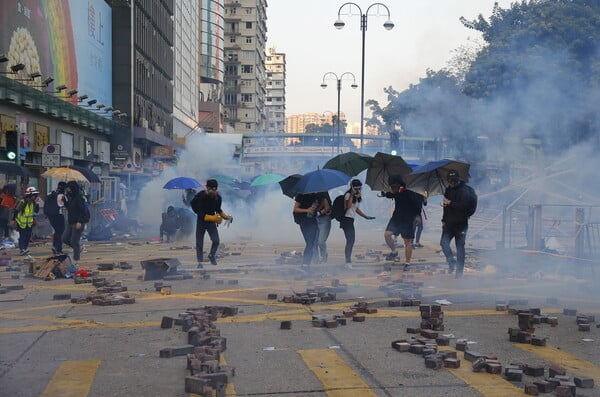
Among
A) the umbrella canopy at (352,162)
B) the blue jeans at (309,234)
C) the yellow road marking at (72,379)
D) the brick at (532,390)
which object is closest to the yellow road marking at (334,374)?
the brick at (532,390)

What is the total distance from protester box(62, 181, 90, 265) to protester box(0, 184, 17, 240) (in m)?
4.89

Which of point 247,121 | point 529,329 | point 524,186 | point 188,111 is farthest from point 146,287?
point 247,121

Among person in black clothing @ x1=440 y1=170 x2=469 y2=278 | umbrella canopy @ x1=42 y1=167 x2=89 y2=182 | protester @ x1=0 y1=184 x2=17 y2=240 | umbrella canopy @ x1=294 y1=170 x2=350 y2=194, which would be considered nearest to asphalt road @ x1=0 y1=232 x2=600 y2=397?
person in black clothing @ x1=440 y1=170 x2=469 y2=278

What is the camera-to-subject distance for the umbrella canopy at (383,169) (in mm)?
A: 15586

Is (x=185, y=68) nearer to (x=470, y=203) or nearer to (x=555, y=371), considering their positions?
(x=470, y=203)

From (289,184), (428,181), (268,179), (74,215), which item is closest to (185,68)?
(268,179)

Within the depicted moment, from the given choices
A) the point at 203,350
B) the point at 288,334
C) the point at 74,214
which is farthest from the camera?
the point at 74,214

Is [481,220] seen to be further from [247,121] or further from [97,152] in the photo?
[247,121]

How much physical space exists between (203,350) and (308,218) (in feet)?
23.5

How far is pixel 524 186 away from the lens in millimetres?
21859

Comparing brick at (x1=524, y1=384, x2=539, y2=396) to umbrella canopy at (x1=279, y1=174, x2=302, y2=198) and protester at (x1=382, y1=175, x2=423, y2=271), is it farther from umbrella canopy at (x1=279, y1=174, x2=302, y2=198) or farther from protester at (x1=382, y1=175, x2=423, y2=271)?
umbrella canopy at (x1=279, y1=174, x2=302, y2=198)

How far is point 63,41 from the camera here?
30.1m

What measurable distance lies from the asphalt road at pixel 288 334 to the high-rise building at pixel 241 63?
119 m

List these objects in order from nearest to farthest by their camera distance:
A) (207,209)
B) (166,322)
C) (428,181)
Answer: (166,322) → (207,209) → (428,181)
